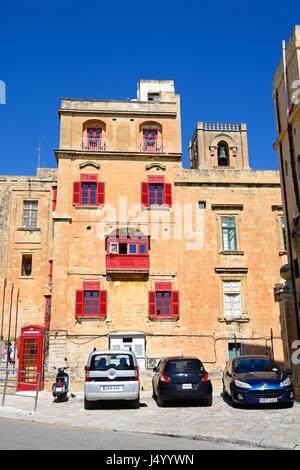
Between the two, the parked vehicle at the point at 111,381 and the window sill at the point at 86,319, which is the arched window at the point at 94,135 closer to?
the window sill at the point at 86,319

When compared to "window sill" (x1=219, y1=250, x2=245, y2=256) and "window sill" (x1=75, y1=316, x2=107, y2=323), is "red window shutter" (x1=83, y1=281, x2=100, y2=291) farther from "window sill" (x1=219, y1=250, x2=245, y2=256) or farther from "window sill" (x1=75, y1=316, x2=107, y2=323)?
"window sill" (x1=219, y1=250, x2=245, y2=256)

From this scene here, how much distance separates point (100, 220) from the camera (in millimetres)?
27188

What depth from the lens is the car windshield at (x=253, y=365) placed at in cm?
1491

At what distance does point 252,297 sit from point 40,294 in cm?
1601

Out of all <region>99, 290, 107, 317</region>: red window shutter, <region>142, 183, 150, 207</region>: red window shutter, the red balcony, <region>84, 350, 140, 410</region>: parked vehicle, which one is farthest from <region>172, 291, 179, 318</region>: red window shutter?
<region>84, 350, 140, 410</region>: parked vehicle

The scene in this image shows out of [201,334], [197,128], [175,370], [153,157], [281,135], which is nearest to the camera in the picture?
[175,370]

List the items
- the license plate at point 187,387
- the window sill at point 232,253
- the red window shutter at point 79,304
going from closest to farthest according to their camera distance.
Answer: the license plate at point 187,387 < the red window shutter at point 79,304 < the window sill at point 232,253

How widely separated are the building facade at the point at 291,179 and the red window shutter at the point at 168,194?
9705mm

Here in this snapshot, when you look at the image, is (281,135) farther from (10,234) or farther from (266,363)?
(10,234)

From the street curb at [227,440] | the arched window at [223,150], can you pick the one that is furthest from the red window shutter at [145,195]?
the arched window at [223,150]

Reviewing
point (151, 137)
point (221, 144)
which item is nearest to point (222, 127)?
point (221, 144)

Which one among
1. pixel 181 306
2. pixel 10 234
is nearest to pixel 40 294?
pixel 10 234

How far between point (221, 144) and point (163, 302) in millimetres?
29665

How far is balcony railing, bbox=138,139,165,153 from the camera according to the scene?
1139 inches
